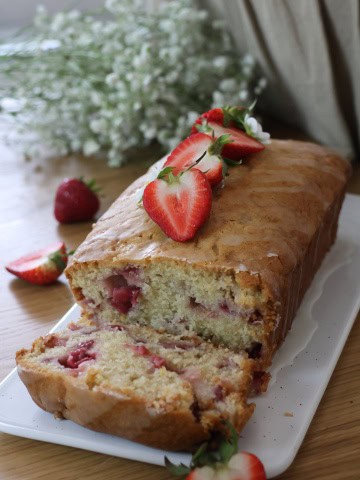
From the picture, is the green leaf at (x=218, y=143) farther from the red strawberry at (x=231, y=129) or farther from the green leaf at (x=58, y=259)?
the green leaf at (x=58, y=259)

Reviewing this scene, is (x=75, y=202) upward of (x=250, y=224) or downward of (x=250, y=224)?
downward

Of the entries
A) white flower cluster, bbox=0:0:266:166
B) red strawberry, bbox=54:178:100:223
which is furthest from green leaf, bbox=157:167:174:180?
white flower cluster, bbox=0:0:266:166

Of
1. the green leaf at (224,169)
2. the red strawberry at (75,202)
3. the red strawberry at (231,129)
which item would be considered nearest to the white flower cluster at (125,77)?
the red strawberry at (75,202)

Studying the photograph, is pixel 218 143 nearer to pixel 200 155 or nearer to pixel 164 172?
pixel 200 155

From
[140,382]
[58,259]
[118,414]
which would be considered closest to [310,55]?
[58,259]

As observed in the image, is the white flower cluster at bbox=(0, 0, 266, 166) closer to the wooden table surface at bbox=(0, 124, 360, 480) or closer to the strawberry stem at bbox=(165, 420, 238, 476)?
the wooden table surface at bbox=(0, 124, 360, 480)

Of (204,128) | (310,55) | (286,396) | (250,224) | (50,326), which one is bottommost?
(286,396)

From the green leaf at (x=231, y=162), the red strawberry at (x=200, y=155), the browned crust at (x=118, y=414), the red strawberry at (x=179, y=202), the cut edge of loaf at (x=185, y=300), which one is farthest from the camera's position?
the green leaf at (x=231, y=162)
